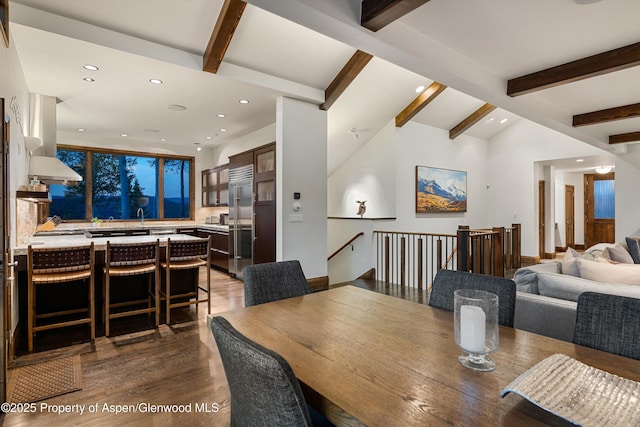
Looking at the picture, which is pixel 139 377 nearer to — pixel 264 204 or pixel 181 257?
pixel 181 257

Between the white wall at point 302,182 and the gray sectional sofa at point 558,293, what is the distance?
2634 mm

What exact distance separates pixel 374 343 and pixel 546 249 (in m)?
8.77

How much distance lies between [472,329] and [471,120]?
7191mm

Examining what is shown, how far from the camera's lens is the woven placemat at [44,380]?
2.16 m

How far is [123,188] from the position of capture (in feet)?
22.9

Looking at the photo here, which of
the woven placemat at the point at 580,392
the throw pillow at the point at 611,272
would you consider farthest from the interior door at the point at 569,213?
the woven placemat at the point at 580,392

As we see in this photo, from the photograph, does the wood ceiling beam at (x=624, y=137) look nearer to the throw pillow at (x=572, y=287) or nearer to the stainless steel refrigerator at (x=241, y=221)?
the throw pillow at (x=572, y=287)

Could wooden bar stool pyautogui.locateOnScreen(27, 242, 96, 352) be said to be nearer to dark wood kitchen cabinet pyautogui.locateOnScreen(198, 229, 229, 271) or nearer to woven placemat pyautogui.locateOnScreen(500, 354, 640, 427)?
dark wood kitchen cabinet pyautogui.locateOnScreen(198, 229, 229, 271)

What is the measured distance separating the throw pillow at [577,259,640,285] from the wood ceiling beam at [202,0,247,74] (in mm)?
3566

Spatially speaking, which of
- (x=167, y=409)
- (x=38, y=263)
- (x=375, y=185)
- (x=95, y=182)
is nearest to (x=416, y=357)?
(x=167, y=409)

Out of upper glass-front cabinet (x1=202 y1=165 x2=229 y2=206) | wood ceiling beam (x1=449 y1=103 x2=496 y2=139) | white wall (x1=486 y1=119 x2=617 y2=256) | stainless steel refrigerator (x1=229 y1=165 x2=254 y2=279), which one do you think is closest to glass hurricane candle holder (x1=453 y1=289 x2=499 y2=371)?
stainless steel refrigerator (x1=229 y1=165 x2=254 y2=279)

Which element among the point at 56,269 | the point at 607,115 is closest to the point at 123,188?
the point at 56,269

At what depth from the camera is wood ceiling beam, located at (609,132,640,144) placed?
428 cm

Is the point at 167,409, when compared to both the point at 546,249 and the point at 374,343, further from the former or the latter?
the point at 546,249
